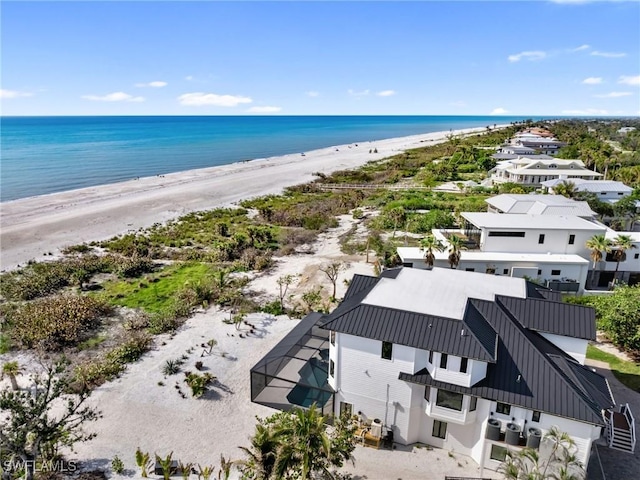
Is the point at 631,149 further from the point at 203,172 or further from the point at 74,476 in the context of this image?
the point at 74,476

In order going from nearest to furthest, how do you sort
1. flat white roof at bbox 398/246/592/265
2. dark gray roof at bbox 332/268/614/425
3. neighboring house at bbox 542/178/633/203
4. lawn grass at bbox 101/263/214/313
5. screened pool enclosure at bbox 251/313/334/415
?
dark gray roof at bbox 332/268/614/425, screened pool enclosure at bbox 251/313/334/415, flat white roof at bbox 398/246/592/265, lawn grass at bbox 101/263/214/313, neighboring house at bbox 542/178/633/203

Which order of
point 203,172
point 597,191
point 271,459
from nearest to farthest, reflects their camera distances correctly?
1. point 271,459
2. point 597,191
3. point 203,172

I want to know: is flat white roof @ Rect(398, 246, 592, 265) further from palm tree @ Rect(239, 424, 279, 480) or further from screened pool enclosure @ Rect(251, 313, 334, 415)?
palm tree @ Rect(239, 424, 279, 480)

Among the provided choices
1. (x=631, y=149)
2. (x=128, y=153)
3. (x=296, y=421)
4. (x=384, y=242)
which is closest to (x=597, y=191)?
(x=384, y=242)

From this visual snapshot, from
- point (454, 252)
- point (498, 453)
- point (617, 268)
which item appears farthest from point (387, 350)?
point (617, 268)

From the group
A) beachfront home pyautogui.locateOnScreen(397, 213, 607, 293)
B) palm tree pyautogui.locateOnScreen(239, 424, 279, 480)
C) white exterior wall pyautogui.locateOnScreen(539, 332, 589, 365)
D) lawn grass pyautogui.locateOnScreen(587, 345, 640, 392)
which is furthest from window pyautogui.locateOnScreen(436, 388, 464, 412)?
beachfront home pyautogui.locateOnScreen(397, 213, 607, 293)

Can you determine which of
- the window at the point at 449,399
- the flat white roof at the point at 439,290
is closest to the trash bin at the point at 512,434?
the window at the point at 449,399
